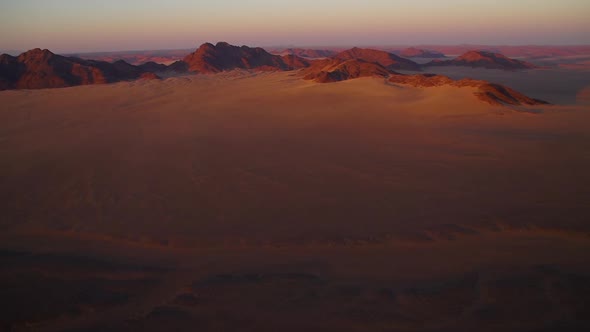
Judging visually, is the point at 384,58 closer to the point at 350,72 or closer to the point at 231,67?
the point at 350,72

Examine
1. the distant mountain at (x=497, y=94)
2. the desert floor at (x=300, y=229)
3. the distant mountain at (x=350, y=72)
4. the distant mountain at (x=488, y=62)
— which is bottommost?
the desert floor at (x=300, y=229)

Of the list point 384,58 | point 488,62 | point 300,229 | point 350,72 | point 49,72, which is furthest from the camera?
point 384,58

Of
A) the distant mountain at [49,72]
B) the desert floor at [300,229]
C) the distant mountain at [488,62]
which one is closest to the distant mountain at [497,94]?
the desert floor at [300,229]

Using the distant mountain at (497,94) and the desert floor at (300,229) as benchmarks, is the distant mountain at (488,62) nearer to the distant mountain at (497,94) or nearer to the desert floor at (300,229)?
the distant mountain at (497,94)

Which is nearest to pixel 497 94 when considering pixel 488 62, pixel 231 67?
pixel 488 62

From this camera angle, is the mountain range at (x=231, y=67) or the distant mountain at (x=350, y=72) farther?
the distant mountain at (x=350, y=72)

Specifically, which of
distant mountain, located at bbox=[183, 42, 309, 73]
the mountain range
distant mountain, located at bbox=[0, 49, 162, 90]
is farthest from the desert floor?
distant mountain, located at bbox=[183, 42, 309, 73]

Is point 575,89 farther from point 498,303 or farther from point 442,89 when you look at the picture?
point 498,303
